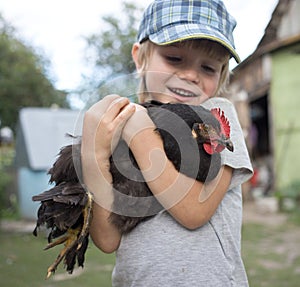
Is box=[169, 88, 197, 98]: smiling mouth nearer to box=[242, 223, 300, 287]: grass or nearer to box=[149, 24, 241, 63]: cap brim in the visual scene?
box=[149, 24, 241, 63]: cap brim

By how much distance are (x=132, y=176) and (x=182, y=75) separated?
350mm

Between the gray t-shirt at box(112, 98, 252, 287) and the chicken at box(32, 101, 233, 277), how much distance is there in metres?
0.05

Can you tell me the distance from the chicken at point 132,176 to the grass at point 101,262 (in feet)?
8.25

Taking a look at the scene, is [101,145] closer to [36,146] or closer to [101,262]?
[101,262]

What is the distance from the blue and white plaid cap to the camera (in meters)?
1.27

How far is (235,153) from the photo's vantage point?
1261 millimetres

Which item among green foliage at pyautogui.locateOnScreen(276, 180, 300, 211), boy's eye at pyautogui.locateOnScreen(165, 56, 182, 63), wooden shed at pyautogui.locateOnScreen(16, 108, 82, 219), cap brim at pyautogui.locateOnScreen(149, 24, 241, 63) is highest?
cap brim at pyautogui.locateOnScreen(149, 24, 241, 63)

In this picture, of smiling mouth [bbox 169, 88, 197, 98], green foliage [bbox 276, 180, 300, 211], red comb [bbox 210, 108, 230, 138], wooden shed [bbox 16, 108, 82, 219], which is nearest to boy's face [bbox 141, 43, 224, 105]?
smiling mouth [bbox 169, 88, 197, 98]

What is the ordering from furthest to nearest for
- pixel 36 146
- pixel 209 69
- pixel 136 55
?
pixel 36 146 → pixel 136 55 → pixel 209 69

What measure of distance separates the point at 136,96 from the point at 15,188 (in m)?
8.07

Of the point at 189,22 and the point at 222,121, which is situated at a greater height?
the point at 189,22

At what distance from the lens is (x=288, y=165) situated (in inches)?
394

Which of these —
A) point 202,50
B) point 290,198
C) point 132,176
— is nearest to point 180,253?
point 132,176

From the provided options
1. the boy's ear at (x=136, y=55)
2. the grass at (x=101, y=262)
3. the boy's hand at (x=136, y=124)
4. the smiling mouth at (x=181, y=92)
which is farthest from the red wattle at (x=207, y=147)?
the grass at (x=101, y=262)
